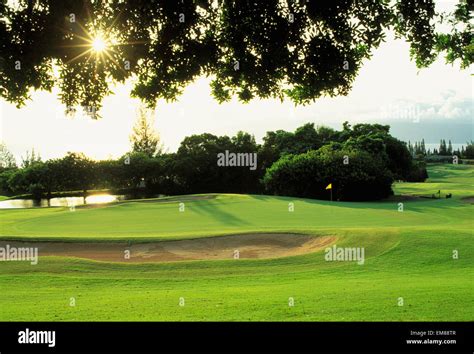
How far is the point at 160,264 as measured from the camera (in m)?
16.8

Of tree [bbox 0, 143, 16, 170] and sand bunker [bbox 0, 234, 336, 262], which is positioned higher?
tree [bbox 0, 143, 16, 170]

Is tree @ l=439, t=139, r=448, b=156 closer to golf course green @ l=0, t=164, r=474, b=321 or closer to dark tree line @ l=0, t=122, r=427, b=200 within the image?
dark tree line @ l=0, t=122, r=427, b=200

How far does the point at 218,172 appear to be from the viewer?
4878cm

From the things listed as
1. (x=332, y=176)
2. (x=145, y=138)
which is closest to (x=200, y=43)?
(x=145, y=138)

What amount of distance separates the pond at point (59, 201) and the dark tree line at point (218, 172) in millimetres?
797

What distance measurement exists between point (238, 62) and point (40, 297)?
8.36 meters

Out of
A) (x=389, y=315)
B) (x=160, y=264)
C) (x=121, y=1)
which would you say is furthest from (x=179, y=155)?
(x=389, y=315)

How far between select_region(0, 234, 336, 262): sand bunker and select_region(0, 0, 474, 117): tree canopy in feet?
23.5

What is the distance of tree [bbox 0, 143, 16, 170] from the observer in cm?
6319

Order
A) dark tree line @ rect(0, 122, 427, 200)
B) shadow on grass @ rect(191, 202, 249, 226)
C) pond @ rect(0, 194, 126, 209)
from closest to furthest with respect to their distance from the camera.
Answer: shadow on grass @ rect(191, 202, 249, 226), pond @ rect(0, 194, 126, 209), dark tree line @ rect(0, 122, 427, 200)

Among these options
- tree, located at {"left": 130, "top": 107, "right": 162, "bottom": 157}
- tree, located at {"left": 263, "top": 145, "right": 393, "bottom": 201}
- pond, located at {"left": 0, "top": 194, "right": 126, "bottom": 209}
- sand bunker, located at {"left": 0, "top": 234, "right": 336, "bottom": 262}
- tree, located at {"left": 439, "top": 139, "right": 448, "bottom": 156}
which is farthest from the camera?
tree, located at {"left": 439, "top": 139, "right": 448, "bottom": 156}
